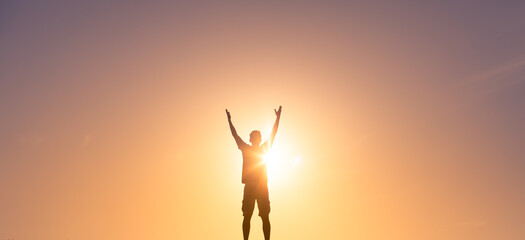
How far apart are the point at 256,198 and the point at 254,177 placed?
27.8 inches

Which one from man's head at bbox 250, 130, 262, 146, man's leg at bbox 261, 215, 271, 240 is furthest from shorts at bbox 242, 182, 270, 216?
man's head at bbox 250, 130, 262, 146

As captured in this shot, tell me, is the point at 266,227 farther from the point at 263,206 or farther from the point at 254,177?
the point at 254,177

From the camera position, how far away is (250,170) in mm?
21656

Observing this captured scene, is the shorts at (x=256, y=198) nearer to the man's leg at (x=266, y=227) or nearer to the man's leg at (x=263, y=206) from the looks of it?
the man's leg at (x=263, y=206)

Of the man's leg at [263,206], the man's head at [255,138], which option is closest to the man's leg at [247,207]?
the man's leg at [263,206]

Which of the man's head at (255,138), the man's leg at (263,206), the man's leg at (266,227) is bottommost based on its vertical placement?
the man's leg at (266,227)

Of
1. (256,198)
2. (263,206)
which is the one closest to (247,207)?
(256,198)

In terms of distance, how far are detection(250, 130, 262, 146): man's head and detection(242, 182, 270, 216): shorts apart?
4.59 ft

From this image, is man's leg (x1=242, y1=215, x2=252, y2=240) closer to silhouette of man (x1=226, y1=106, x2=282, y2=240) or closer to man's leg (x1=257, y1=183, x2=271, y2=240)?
silhouette of man (x1=226, y1=106, x2=282, y2=240)

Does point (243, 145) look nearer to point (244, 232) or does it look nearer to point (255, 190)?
point (255, 190)

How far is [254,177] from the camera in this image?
21.6 meters

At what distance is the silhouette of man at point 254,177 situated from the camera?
2152 cm

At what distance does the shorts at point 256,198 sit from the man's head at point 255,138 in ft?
4.59

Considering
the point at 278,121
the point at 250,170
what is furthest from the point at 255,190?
the point at 278,121
